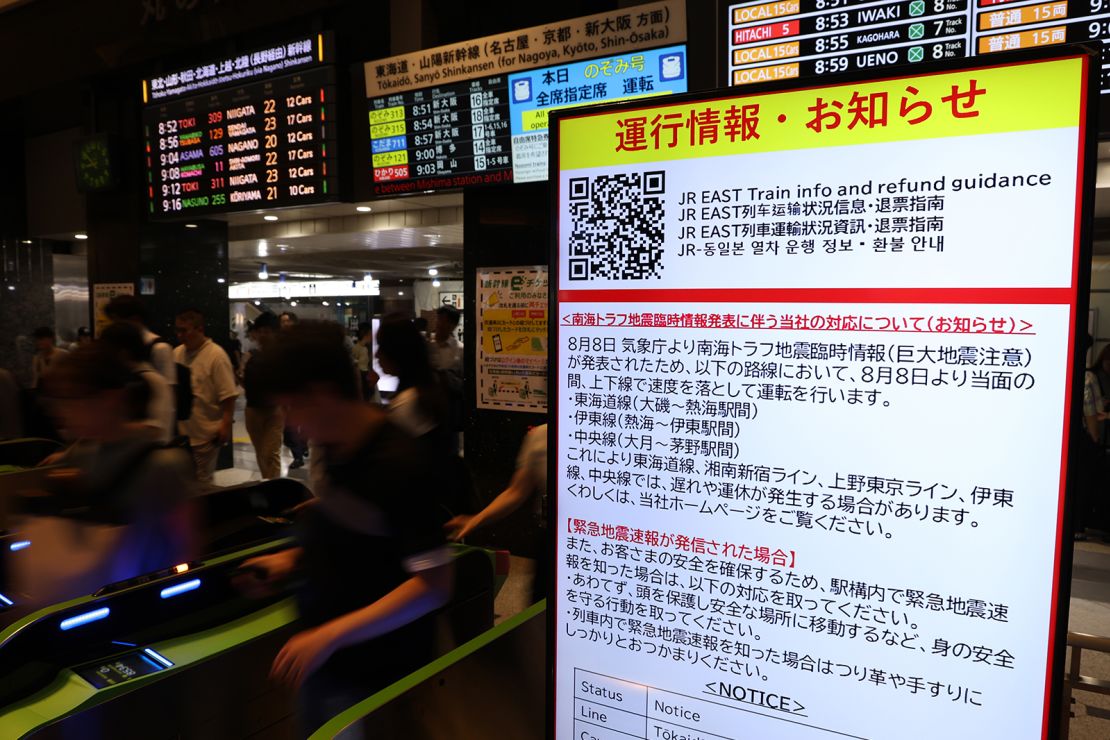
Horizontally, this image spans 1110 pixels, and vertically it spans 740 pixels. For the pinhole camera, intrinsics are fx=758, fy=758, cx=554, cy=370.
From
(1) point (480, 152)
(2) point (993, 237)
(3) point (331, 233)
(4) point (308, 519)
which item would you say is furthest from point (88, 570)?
(3) point (331, 233)

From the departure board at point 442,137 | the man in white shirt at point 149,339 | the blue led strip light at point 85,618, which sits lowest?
the blue led strip light at point 85,618

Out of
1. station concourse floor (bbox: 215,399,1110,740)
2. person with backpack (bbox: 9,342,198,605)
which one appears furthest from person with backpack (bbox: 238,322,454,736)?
station concourse floor (bbox: 215,399,1110,740)

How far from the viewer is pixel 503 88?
158 inches

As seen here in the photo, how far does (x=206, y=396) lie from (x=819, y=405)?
15.9 feet

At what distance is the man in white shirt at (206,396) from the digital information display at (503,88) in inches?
64.3

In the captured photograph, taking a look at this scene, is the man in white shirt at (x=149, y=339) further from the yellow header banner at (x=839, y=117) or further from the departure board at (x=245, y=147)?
the yellow header banner at (x=839, y=117)

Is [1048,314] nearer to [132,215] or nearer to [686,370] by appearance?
[686,370]

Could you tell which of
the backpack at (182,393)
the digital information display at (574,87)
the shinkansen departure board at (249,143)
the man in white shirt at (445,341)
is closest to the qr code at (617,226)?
the digital information display at (574,87)

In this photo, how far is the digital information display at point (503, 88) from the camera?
3586 millimetres

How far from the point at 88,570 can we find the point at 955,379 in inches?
91.9

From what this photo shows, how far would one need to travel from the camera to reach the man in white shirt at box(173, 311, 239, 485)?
5.05 meters

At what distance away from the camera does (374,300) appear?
14820 millimetres

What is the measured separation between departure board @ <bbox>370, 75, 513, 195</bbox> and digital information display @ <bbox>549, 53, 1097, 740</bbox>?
2979mm

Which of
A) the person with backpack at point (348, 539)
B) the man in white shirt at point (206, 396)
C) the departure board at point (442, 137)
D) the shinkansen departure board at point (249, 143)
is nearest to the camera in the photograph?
the person with backpack at point (348, 539)
